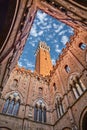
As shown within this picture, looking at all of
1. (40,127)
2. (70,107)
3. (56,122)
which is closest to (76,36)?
(70,107)

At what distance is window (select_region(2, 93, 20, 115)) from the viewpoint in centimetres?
1196

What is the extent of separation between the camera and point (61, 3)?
15.0ft

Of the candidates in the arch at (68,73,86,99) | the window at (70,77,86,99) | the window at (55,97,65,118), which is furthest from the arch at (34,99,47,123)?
the window at (70,77,86,99)

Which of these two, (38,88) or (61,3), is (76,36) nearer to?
(38,88)

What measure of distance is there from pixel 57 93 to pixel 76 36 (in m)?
6.92

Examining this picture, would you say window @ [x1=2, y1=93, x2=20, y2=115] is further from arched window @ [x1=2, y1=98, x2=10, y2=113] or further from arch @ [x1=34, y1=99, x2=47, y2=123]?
arch @ [x1=34, y1=99, x2=47, y2=123]

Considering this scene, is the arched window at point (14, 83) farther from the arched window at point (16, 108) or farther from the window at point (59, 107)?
the window at point (59, 107)

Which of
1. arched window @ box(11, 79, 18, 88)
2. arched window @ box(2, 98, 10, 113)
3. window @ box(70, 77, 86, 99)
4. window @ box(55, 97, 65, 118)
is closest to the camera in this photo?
window @ box(70, 77, 86, 99)

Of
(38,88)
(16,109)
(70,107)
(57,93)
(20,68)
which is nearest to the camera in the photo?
(70,107)

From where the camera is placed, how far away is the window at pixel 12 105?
12.0m

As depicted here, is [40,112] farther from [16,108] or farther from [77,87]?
[77,87]

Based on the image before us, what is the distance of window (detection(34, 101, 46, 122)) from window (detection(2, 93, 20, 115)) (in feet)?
6.53

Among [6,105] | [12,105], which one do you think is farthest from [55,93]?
[6,105]

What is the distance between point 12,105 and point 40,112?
3.03 meters
